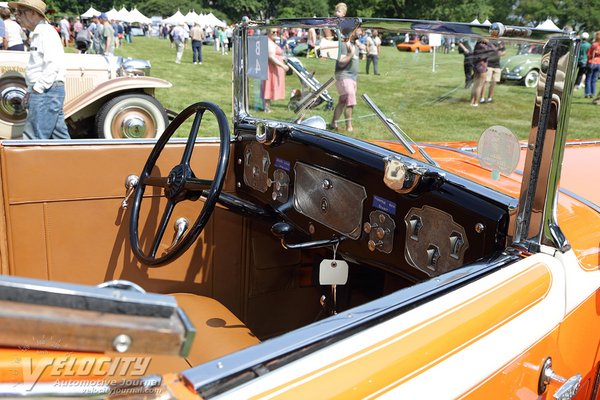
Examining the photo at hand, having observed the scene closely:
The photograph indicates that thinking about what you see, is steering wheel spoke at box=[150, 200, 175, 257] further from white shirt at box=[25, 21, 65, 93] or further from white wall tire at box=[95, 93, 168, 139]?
white wall tire at box=[95, 93, 168, 139]

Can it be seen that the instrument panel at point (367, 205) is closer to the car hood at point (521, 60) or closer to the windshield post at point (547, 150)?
the windshield post at point (547, 150)

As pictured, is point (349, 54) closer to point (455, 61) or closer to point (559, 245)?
point (455, 61)

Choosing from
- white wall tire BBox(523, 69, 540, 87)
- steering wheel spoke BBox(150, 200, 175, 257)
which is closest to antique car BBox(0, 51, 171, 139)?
steering wheel spoke BBox(150, 200, 175, 257)

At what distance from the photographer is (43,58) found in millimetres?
4777

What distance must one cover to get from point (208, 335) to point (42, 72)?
3705 millimetres

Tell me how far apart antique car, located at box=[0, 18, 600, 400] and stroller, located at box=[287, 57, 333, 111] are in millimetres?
43

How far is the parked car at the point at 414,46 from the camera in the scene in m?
1.70

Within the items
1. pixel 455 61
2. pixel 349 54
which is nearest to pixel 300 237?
pixel 349 54

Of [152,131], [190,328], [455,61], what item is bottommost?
[152,131]

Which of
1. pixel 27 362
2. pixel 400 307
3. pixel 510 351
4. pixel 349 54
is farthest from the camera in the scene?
pixel 349 54

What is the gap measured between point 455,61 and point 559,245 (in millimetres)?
664

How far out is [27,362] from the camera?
855 mm

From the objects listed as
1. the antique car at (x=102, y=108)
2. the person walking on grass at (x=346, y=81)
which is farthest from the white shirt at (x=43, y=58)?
the person walking on grass at (x=346, y=81)

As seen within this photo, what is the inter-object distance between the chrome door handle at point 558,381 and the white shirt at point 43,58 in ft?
15.3
